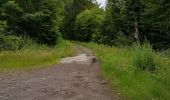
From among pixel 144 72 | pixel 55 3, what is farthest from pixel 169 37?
pixel 144 72

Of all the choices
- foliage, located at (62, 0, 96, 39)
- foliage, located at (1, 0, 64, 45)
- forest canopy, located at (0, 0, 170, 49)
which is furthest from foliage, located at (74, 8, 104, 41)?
foliage, located at (1, 0, 64, 45)

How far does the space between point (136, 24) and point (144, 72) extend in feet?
89.4

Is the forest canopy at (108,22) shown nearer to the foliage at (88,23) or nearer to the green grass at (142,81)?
the foliage at (88,23)

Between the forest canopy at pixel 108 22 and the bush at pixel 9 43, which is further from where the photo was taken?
the forest canopy at pixel 108 22

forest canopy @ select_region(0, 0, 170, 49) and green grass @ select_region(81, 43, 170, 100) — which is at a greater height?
forest canopy @ select_region(0, 0, 170, 49)

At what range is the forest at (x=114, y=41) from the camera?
438 inches

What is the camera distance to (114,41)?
4241cm

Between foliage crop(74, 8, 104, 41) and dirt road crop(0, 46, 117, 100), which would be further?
foliage crop(74, 8, 104, 41)

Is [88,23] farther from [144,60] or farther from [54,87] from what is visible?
[54,87]

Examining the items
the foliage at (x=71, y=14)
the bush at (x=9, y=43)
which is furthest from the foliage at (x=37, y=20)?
the foliage at (x=71, y=14)

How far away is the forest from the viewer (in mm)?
11117

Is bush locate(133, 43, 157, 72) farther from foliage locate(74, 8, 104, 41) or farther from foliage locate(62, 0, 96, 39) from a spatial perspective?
foliage locate(62, 0, 96, 39)

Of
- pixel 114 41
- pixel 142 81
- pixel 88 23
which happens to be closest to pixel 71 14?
pixel 88 23

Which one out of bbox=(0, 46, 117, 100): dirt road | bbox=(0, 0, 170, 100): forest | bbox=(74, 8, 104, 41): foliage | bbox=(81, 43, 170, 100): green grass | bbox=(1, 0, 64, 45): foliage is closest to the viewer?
bbox=(81, 43, 170, 100): green grass
